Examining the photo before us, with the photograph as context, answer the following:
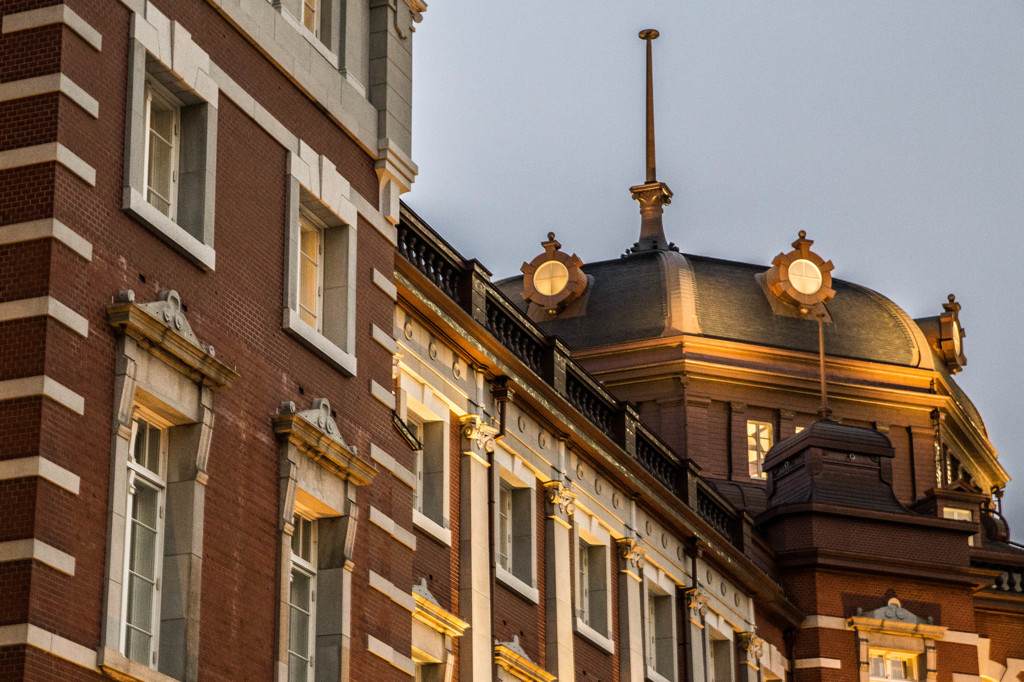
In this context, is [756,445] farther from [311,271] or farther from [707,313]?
[311,271]

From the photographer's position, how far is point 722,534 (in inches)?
1604

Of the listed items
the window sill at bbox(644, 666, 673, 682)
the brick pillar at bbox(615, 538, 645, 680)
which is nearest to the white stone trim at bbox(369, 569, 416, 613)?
the brick pillar at bbox(615, 538, 645, 680)

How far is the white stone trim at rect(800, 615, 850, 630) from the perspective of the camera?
43.9 metres

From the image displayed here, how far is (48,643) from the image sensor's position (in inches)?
661

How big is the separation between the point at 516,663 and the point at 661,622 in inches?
285

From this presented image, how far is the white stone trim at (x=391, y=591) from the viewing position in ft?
74.6

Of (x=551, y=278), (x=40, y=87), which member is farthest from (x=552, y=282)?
(x=40, y=87)

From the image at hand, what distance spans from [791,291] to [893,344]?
126 inches

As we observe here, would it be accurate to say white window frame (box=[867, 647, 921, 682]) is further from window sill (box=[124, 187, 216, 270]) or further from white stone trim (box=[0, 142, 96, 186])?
white stone trim (box=[0, 142, 96, 186])

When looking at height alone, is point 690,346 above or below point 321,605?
above

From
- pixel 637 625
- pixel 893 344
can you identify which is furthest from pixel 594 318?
pixel 637 625

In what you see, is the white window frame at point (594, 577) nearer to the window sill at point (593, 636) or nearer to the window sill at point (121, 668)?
the window sill at point (593, 636)

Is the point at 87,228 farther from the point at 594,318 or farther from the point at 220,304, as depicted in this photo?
the point at 594,318

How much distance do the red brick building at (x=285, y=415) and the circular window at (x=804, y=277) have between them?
15.4 m
